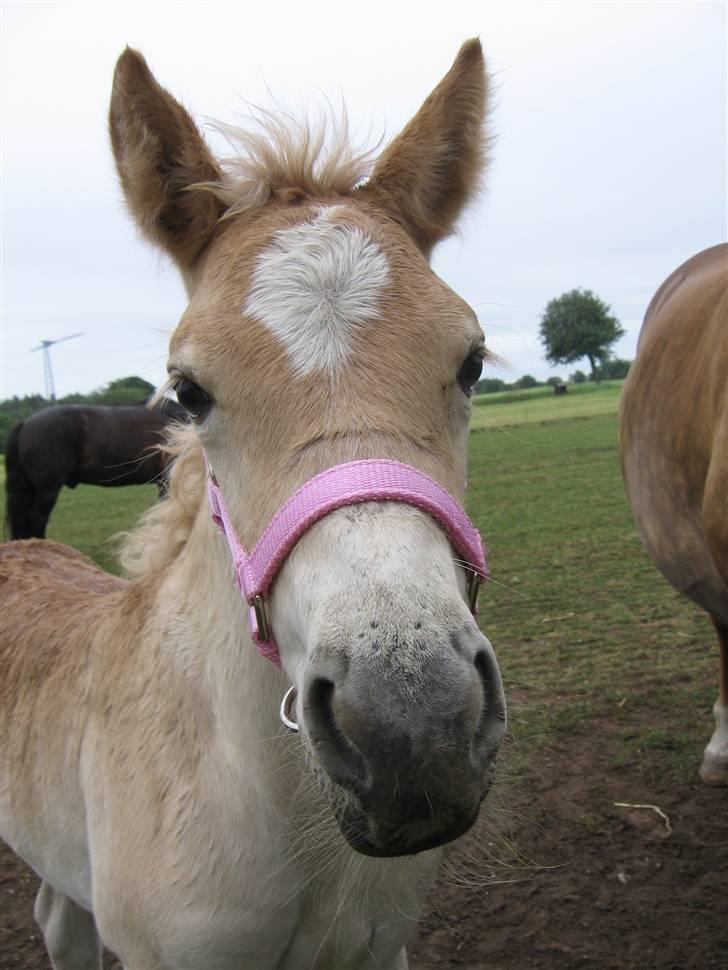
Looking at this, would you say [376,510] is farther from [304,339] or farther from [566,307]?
[566,307]

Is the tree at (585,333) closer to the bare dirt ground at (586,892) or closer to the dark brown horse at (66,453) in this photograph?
the dark brown horse at (66,453)

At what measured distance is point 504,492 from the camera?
14320 mm

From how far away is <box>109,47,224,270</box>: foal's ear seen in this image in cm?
197

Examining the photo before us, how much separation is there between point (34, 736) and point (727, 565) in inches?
94.4

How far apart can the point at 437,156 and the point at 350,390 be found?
916mm

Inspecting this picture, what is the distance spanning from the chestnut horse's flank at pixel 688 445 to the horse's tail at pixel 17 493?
26.4 ft

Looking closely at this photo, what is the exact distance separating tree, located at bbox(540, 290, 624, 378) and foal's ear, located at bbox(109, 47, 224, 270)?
47.9 meters

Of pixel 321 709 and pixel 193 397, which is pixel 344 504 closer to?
pixel 321 709

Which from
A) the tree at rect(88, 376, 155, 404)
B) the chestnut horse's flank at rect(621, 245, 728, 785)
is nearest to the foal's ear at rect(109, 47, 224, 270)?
the chestnut horse's flank at rect(621, 245, 728, 785)

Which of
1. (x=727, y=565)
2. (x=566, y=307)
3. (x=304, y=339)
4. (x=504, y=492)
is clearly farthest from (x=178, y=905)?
(x=566, y=307)

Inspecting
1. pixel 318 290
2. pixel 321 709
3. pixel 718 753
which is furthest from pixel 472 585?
pixel 718 753

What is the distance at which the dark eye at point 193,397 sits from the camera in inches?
69.9

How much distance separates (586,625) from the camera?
21.2ft

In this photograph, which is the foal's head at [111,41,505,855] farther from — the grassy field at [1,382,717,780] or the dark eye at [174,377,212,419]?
the grassy field at [1,382,717,780]
